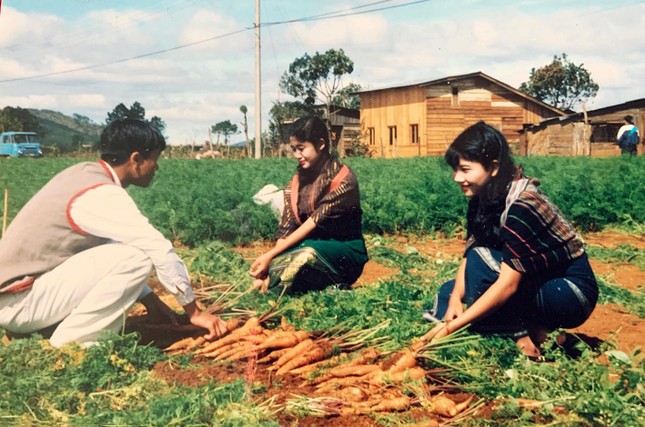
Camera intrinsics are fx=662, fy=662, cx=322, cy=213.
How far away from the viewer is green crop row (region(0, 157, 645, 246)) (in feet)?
27.4

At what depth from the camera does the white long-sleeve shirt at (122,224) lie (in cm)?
316

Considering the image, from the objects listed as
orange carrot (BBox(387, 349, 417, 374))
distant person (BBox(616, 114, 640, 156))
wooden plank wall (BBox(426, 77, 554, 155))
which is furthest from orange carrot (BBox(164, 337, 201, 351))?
wooden plank wall (BBox(426, 77, 554, 155))

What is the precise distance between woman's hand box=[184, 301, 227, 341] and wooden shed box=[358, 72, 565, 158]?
21846 mm

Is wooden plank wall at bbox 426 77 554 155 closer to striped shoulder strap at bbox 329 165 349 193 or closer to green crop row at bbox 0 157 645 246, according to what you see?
green crop row at bbox 0 157 645 246

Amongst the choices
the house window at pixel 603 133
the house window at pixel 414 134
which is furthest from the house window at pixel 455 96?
the house window at pixel 603 133

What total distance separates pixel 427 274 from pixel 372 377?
3.73 metres

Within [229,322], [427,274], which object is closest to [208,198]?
[427,274]

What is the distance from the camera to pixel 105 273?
3258 mm

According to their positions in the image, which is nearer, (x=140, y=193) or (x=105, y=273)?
(x=105, y=273)

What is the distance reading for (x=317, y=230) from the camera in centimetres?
461

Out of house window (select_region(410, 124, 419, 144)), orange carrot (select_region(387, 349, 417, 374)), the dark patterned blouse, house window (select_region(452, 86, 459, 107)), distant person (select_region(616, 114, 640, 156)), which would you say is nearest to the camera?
orange carrot (select_region(387, 349, 417, 374))

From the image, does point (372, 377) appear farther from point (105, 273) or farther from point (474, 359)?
point (105, 273)

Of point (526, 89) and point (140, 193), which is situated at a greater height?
point (526, 89)

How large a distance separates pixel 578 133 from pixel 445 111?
20.0 ft
